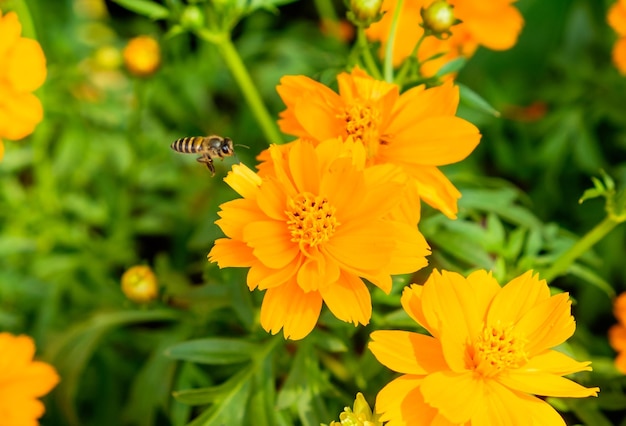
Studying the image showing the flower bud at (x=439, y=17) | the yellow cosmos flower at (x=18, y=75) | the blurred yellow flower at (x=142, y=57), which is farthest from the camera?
the blurred yellow flower at (x=142, y=57)

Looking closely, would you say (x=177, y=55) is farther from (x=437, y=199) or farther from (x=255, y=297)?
(x=437, y=199)

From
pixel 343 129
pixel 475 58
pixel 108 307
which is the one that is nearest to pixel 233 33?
pixel 475 58

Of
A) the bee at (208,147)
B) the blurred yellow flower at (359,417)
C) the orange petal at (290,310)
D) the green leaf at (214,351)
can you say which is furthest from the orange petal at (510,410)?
the bee at (208,147)

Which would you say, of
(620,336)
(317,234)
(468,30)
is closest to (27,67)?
(317,234)

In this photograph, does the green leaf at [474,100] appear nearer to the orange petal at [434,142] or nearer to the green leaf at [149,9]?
the orange petal at [434,142]

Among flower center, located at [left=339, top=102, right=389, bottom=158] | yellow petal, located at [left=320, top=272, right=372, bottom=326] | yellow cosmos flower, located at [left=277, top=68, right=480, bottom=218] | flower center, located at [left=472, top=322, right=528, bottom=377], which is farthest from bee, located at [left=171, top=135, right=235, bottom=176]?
Result: flower center, located at [left=472, top=322, right=528, bottom=377]
